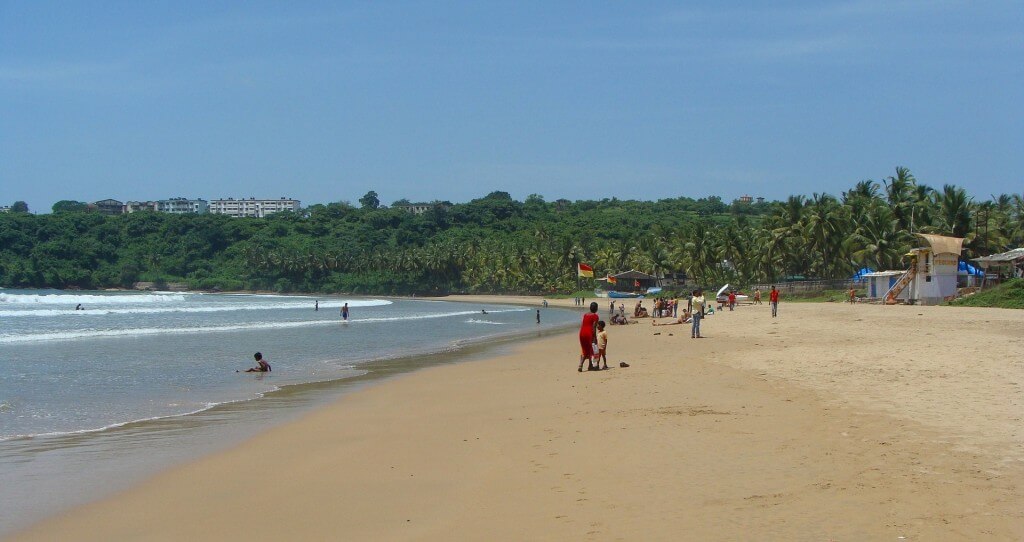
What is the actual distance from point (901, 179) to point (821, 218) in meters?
5.48

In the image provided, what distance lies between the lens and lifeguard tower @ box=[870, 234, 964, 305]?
38.3 meters

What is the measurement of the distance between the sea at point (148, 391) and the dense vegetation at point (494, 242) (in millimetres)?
30933

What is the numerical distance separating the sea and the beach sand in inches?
27.1

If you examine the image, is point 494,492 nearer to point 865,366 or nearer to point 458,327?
point 865,366

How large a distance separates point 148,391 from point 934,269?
3554 centimetres

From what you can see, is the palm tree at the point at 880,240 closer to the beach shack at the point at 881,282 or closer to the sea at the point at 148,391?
the beach shack at the point at 881,282

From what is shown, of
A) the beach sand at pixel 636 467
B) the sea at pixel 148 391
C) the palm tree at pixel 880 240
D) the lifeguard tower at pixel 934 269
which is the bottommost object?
the sea at pixel 148 391

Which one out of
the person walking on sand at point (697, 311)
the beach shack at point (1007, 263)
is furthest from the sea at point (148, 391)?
the beach shack at point (1007, 263)

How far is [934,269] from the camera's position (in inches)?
1519

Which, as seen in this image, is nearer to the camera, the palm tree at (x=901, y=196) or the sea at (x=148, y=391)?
the sea at (x=148, y=391)

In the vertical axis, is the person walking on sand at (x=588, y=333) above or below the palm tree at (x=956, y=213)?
below

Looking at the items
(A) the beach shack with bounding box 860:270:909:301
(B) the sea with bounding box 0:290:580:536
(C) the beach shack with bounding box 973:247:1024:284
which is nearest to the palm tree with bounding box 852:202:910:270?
(A) the beach shack with bounding box 860:270:909:301

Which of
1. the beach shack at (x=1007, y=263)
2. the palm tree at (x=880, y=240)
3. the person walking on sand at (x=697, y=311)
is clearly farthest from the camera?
the palm tree at (x=880, y=240)

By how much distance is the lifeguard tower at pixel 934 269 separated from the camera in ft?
126
